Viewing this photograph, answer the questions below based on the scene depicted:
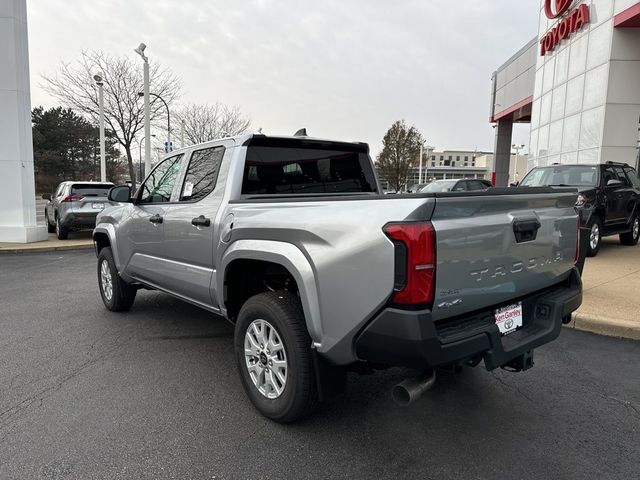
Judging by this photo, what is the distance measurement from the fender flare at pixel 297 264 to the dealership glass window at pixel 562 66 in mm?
16598

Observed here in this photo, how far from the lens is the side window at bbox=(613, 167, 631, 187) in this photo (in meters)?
9.49

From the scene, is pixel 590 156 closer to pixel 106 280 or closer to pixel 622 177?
pixel 622 177

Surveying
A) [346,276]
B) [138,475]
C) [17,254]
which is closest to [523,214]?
[346,276]

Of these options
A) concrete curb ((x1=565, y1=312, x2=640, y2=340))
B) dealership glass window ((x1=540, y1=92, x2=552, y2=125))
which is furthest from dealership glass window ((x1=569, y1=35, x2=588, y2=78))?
concrete curb ((x1=565, y1=312, x2=640, y2=340))

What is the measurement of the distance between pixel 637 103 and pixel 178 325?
569 inches

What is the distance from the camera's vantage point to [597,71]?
46.1 ft

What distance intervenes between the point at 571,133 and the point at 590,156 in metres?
1.48

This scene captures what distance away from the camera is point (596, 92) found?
1408 cm

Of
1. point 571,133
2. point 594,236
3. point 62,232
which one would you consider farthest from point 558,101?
point 62,232

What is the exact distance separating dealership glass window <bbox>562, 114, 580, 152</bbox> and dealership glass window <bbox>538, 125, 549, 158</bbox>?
1.52 m

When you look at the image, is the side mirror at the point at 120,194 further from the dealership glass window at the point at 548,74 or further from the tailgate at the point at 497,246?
the dealership glass window at the point at 548,74

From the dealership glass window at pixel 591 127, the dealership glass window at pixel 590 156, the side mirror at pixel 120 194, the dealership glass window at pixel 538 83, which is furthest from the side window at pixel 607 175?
the dealership glass window at pixel 538 83

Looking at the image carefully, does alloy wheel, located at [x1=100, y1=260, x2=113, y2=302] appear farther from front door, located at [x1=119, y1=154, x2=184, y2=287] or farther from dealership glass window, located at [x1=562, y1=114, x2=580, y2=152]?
dealership glass window, located at [x1=562, y1=114, x2=580, y2=152]

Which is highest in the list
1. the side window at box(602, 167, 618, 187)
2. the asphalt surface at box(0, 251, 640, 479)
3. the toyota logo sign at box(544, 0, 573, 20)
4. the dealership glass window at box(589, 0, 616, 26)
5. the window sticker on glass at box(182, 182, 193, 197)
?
the toyota logo sign at box(544, 0, 573, 20)
